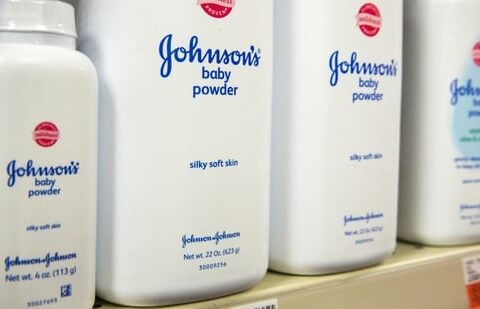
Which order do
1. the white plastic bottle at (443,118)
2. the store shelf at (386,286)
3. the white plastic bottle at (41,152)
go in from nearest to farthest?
the white plastic bottle at (41,152), the store shelf at (386,286), the white plastic bottle at (443,118)

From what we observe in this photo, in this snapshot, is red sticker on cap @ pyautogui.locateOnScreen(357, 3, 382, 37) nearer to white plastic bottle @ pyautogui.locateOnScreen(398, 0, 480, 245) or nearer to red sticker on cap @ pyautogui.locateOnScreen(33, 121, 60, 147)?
white plastic bottle @ pyautogui.locateOnScreen(398, 0, 480, 245)

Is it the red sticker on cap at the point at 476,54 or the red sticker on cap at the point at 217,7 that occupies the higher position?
the red sticker on cap at the point at 217,7

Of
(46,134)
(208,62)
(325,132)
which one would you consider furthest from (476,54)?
(46,134)

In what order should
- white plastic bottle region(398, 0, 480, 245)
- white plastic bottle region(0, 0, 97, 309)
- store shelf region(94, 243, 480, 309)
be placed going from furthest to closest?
1. white plastic bottle region(398, 0, 480, 245)
2. store shelf region(94, 243, 480, 309)
3. white plastic bottle region(0, 0, 97, 309)

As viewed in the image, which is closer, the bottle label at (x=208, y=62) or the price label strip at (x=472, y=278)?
the bottle label at (x=208, y=62)

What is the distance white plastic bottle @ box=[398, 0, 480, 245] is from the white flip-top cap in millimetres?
386

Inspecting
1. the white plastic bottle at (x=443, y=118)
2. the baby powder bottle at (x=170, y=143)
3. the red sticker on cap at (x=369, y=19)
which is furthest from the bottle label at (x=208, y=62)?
the white plastic bottle at (x=443, y=118)

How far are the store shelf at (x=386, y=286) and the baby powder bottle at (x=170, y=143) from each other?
0.03 metres

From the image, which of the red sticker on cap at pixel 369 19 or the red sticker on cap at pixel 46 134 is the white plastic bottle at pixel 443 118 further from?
the red sticker on cap at pixel 46 134

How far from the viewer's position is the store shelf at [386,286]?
0.51m

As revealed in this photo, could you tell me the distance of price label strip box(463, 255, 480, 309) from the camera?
65 cm

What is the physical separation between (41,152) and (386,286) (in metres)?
0.33

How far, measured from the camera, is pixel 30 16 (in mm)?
402

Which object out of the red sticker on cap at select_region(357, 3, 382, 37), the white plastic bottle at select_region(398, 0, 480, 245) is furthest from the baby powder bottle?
the white plastic bottle at select_region(398, 0, 480, 245)
